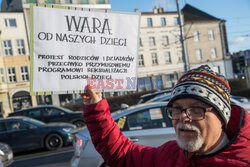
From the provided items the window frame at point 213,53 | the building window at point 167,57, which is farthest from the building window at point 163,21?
the window frame at point 213,53

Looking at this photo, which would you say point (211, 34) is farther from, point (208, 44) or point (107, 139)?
point (107, 139)

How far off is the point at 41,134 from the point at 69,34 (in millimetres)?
7601

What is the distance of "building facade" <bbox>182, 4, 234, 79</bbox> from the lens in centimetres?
3794

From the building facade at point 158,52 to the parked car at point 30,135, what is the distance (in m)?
26.7

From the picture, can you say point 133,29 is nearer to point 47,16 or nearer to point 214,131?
point 47,16

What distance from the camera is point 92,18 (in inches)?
79.8

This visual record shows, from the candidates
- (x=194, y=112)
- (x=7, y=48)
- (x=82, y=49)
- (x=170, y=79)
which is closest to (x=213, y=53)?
(x=170, y=79)

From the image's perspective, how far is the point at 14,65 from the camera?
29.9m

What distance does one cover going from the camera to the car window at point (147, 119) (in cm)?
465

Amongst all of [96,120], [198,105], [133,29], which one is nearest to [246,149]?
[198,105]

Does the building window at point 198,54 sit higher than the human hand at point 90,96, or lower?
higher

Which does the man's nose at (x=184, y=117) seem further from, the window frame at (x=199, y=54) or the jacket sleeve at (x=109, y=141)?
the window frame at (x=199, y=54)

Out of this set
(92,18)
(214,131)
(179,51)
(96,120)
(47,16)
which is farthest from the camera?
(179,51)

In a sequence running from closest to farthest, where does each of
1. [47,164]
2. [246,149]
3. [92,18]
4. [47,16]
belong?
[246,149] < [47,16] < [92,18] < [47,164]
